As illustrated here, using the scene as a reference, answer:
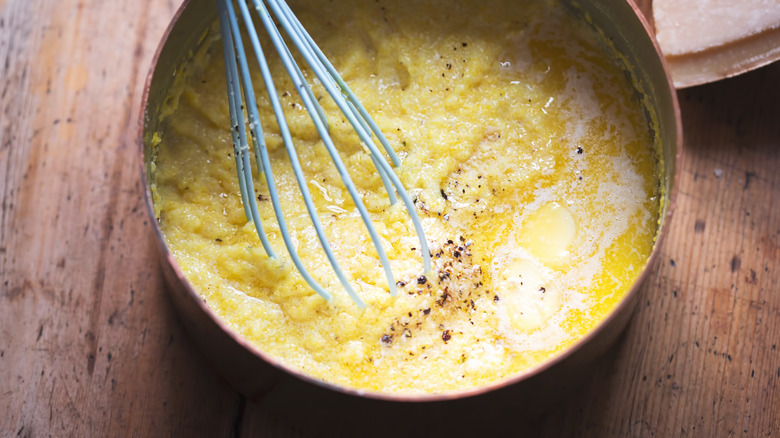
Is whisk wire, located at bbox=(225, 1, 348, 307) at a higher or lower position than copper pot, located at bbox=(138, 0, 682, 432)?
higher

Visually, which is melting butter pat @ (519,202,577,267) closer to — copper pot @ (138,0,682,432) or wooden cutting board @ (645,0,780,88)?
copper pot @ (138,0,682,432)

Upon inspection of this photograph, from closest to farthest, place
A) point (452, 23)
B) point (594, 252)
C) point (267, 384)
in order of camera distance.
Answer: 1. point (267, 384)
2. point (594, 252)
3. point (452, 23)

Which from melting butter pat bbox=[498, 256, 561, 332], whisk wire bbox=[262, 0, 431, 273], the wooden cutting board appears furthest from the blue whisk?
the wooden cutting board

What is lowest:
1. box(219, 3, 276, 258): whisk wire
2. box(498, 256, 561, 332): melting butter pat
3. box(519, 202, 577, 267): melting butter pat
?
box(498, 256, 561, 332): melting butter pat

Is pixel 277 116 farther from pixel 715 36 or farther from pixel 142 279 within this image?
pixel 715 36

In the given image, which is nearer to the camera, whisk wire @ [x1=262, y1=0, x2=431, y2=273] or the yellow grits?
whisk wire @ [x1=262, y1=0, x2=431, y2=273]

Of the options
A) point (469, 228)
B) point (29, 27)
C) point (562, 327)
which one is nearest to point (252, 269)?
point (469, 228)

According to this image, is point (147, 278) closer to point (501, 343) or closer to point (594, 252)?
point (501, 343)

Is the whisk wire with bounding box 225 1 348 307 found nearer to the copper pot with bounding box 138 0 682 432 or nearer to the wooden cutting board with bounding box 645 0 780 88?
the copper pot with bounding box 138 0 682 432
